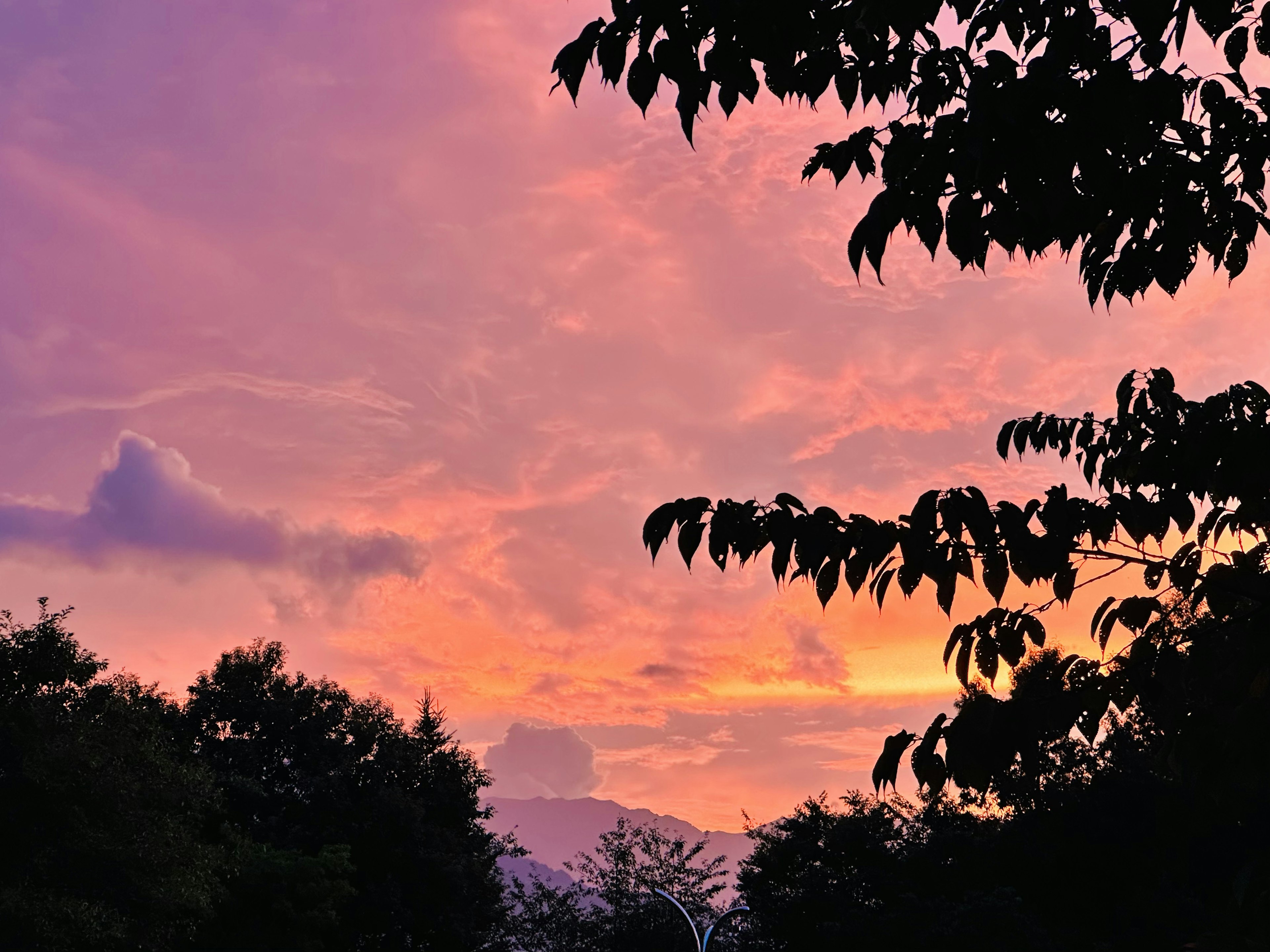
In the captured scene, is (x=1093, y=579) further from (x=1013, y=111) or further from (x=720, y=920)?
(x=720, y=920)

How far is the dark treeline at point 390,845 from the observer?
36.9m

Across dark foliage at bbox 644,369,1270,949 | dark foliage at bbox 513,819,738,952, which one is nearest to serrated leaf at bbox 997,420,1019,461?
dark foliage at bbox 644,369,1270,949

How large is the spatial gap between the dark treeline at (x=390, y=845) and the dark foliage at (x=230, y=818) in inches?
3.8

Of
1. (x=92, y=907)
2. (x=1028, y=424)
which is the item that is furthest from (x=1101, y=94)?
(x=92, y=907)

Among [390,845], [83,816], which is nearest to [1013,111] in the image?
[83,816]

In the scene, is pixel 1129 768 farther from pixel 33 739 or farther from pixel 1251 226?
pixel 1251 226

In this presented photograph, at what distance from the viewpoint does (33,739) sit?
3700 centimetres

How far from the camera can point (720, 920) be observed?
1521 inches

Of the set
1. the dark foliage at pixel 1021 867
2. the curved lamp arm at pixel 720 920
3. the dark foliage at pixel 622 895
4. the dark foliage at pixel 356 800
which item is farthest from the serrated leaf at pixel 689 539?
the dark foliage at pixel 622 895

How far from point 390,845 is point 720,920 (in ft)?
75.0

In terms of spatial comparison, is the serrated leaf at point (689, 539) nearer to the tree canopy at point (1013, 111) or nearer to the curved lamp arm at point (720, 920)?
the tree canopy at point (1013, 111)

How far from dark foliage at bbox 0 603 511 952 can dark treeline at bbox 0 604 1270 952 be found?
10cm

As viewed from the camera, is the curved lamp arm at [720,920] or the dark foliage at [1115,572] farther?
the curved lamp arm at [720,920]

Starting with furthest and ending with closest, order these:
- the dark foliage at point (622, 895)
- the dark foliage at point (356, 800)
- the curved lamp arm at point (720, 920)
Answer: the dark foliage at point (622, 895), the dark foliage at point (356, 800), the curved lamp arm at point (720, 920)
